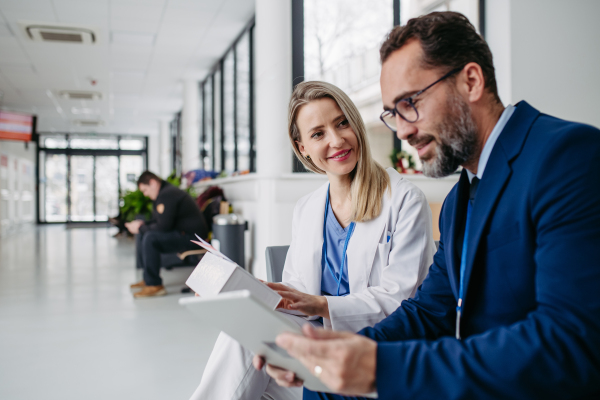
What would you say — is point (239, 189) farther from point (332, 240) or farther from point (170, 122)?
point (170, 122)

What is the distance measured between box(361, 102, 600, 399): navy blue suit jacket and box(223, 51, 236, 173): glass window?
253 inches

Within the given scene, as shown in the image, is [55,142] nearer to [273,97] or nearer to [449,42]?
[273,97]

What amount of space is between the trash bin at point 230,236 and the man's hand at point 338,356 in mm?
4018

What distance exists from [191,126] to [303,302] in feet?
28.2

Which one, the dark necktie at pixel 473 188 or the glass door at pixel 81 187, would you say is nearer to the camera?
the dark necktie at pixel 473 188

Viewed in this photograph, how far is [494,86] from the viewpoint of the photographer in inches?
38.1

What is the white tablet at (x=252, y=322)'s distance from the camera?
0.69 meters

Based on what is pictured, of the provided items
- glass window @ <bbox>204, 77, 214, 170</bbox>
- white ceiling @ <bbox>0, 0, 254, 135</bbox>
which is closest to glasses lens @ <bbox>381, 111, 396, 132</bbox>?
white ceiling @ <bbox>0, 0, 254, 135</bbox>

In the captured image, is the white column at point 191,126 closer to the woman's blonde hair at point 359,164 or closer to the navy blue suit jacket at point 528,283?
the woman's blonde hair at point 359,164

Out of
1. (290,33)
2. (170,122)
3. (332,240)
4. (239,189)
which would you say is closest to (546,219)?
(332,240)

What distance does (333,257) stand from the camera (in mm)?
1646

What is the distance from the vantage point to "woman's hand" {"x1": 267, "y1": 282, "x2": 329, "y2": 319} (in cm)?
131

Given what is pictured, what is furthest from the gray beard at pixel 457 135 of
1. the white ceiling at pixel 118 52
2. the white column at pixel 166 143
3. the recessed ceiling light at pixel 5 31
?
the white column at pixel 166 143

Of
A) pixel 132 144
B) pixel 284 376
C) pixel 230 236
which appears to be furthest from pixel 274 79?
pixel 132 144
